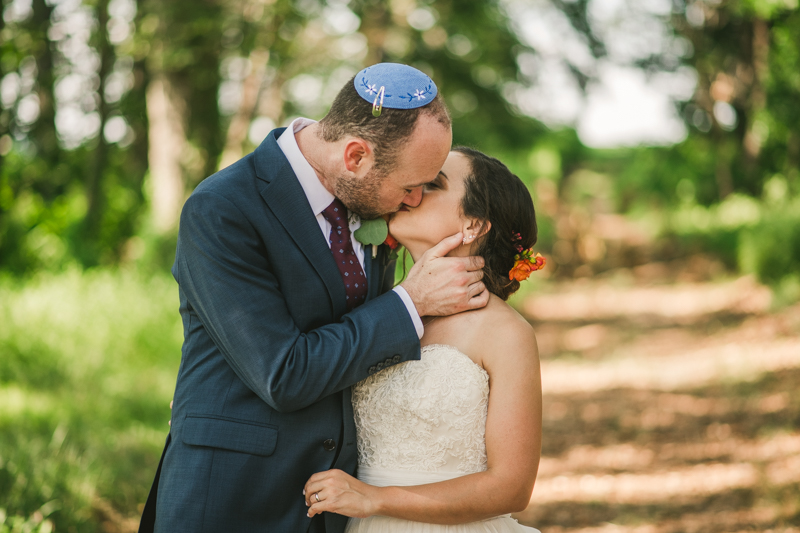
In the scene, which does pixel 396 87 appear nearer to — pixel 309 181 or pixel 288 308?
pixel 309 181

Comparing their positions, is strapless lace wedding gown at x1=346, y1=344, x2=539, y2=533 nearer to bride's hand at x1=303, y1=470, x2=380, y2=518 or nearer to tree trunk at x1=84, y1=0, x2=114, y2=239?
bride's hand at x1=303, y1=470, x2=380, y2=518

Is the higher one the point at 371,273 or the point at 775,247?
the point at 371,273

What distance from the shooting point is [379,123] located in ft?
6.81

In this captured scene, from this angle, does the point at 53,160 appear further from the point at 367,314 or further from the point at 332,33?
the point at 367,314

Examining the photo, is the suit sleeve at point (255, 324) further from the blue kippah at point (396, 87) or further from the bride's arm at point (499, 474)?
the blue kippah at point (396, 87)

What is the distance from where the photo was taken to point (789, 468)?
5.67m

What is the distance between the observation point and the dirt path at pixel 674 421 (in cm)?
533

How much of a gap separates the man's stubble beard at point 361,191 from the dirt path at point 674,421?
3.92 meters

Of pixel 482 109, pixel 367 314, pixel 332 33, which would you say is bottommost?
pixel 482 109

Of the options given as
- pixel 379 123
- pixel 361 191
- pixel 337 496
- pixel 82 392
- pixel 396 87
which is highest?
pixel 396 87

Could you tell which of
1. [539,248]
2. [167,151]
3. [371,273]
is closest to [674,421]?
[371,273]

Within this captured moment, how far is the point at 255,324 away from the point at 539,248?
644 inches

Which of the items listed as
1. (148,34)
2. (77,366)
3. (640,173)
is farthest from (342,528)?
(640,173)

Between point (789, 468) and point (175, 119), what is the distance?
8.60 metres
